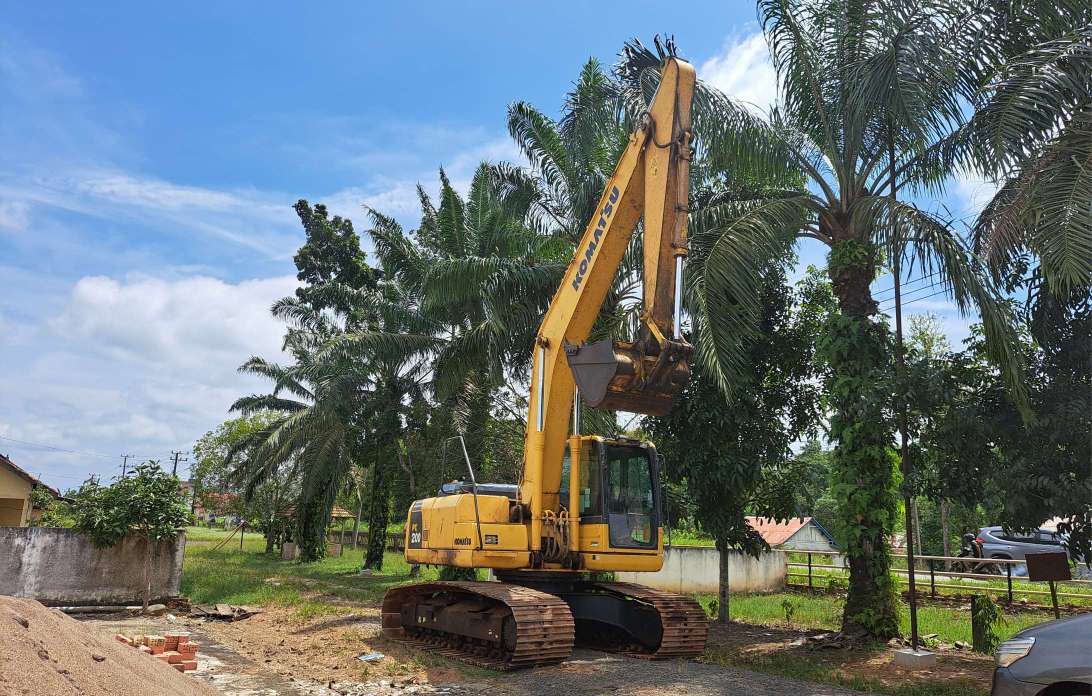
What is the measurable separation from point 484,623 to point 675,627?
2.41 metres

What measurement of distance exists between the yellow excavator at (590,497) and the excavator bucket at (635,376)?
2 centimetres

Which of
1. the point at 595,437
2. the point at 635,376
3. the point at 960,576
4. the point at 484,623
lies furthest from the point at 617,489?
the point at 960,576

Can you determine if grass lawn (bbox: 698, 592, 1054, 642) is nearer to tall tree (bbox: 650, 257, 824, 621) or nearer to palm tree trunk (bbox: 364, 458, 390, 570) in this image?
tall tree (bbox: 650, 257, 824, 621)

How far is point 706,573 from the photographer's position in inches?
829

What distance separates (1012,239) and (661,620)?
250 inches

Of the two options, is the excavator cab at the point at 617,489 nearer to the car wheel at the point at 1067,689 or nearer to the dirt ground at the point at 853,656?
the dirt ground at the point at 853,656

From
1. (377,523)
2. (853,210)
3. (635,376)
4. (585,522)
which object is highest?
(853,210)

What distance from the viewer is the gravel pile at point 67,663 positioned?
546 centimetres

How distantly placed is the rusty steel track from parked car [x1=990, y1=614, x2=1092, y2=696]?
5.31m

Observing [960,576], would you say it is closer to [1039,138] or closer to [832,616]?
[832,616]

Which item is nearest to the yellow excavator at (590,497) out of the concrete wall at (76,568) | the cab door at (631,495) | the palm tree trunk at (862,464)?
the cab door at (631,495)

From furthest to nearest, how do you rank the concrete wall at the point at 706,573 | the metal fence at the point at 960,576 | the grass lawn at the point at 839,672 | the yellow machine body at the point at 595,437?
1. the concrete wall at the point at 706,573
2. the metal fence at the point at 960,576
3. the yellow machine body at the point at 595,437
4. the grass lawn at the point at 839,672

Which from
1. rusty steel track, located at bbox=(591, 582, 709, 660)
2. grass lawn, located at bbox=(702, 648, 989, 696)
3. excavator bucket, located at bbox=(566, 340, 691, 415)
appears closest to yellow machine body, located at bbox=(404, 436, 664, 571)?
rusty steel track, located at bbox=(591, 582, 709, 660)

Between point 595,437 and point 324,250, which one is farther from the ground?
point 324,250
